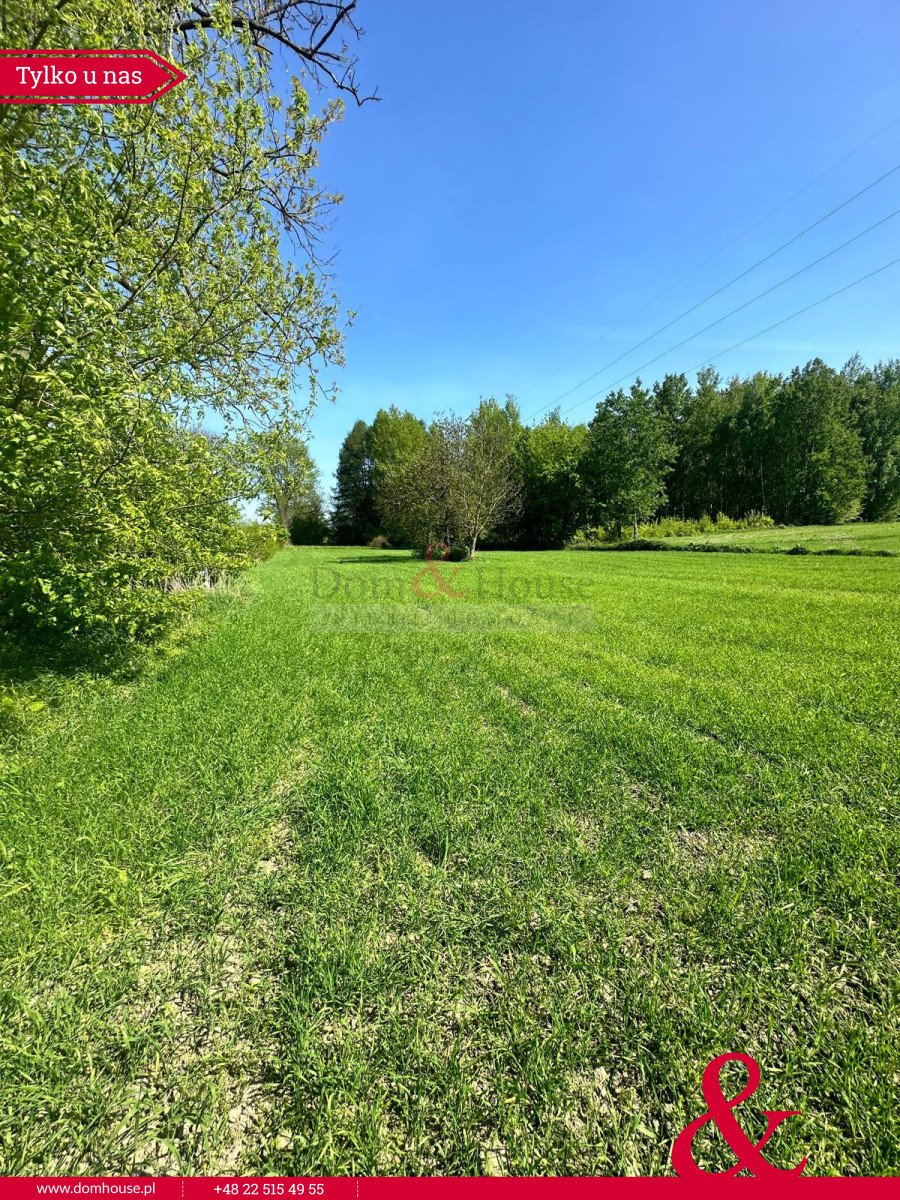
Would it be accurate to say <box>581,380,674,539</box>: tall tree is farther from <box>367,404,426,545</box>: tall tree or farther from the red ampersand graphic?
the red ampersand graphic


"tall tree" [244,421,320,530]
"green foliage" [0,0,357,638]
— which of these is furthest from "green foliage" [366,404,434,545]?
"green foliage" [0,0,357,638]

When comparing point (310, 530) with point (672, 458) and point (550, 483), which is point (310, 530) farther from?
point (672, 458)

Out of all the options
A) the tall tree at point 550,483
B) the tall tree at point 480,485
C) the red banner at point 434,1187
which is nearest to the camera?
the red banner at point 434,1187

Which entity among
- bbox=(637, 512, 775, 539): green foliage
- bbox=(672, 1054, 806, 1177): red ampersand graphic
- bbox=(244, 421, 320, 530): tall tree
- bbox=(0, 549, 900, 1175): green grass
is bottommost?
bbox=(672, 1054, 806, 1177): red ampersand graphic

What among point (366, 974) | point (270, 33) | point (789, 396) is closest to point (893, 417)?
point (789, 396)

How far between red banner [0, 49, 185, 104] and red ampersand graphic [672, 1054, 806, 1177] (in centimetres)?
628

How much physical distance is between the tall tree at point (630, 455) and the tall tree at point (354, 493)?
78.1ft

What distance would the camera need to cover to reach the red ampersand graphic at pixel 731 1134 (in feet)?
4.12

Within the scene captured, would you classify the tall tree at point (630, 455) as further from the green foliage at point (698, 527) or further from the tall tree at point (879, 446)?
the tall tree at point (879, 446)

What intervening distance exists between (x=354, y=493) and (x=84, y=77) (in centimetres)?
4772

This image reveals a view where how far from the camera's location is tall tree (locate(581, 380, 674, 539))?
33.0m

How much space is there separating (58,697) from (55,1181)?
430 cm

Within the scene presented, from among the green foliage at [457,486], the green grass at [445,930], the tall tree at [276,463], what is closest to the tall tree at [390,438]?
the green foliage at [457,486]

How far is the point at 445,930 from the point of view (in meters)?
1.99
